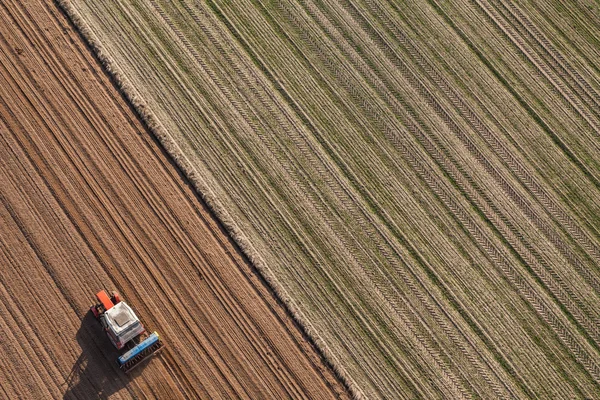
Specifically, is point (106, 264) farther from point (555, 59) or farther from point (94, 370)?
point (555, 59)

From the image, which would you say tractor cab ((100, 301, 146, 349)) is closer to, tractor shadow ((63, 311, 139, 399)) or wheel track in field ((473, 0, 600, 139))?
tractor shadow ((63, 311, 139, 399))

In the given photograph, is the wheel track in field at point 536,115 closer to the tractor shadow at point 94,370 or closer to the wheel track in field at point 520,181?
the wheel track in field at point 520,181

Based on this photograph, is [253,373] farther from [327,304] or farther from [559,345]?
[559,345]

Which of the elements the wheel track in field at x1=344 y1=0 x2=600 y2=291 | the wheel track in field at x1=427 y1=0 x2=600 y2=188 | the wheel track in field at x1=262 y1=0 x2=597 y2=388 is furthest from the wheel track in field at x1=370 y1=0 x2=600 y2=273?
the wheel track in field at x1=262 y1=0 x2=597 y2=388

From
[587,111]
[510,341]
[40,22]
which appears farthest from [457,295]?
[40,22]

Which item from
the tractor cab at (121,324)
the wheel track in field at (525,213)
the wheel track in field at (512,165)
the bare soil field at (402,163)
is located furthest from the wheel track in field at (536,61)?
the tractor cab at (121,324)

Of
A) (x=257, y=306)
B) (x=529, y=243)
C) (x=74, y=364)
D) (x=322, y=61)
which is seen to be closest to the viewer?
(x=74, y=364)
